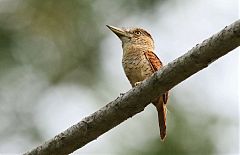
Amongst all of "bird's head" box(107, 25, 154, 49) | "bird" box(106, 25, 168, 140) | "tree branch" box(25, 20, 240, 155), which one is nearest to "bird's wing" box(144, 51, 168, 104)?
"bird" box(106, 25, 168, 140)

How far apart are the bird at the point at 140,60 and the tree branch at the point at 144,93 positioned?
637 mm

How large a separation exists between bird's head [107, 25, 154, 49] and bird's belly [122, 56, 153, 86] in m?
0.31

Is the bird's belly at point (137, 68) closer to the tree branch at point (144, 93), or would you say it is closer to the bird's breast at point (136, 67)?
the bird's breast at point (136, 67)

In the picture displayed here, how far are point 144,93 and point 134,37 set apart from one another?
5.74 feet

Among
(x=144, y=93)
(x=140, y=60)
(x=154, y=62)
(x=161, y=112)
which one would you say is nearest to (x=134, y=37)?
(x=140, y=60)

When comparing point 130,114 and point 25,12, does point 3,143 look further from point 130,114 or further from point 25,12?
point 130,114

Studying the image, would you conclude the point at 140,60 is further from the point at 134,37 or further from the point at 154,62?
the point at 134,37

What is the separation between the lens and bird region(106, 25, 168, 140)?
4520 millimetres

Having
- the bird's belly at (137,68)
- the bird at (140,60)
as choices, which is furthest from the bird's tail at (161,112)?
the bird's belly at (137,68)

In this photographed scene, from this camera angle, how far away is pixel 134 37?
524cm

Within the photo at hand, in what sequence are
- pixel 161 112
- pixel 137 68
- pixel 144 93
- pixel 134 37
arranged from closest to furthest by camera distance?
pixel 144 93
pixel 161 112
pixel 137 68
pixel 134 37

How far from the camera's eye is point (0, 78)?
7.12m

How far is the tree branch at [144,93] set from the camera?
126 inches

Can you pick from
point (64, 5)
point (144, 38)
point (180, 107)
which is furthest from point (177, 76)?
point (64, 5)
